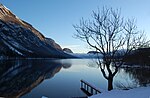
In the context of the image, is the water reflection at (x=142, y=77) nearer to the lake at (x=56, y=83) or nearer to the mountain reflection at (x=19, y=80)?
the lake at (x=56, y=83)

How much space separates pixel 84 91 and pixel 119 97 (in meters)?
22.8

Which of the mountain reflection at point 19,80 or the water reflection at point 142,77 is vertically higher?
the water reflection at point 142,77

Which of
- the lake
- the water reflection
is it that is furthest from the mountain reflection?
the water reflection

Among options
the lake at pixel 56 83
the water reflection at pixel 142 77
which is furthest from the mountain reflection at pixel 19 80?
the water reflection at pixel 142 77

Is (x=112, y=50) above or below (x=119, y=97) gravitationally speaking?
above

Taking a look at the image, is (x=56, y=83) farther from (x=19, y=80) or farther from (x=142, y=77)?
(x=142, y=77)

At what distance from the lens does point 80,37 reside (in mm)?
19422

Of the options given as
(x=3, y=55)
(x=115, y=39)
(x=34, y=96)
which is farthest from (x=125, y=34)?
(x=3, y=55)

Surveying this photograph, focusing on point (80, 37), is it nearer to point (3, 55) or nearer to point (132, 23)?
point (132, 23)

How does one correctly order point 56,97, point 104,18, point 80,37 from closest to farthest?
point 104,18, point 80,37, point 56,97

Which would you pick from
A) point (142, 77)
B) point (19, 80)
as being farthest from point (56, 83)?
point (142, 77)

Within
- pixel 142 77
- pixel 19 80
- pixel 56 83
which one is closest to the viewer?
pixel 142 77

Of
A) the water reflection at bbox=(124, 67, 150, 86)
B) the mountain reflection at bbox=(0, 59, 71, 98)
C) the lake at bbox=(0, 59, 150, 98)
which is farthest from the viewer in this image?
the water reflection at bbox=(124, 67, 150, 86)

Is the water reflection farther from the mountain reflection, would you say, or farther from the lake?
the mountain reflection
